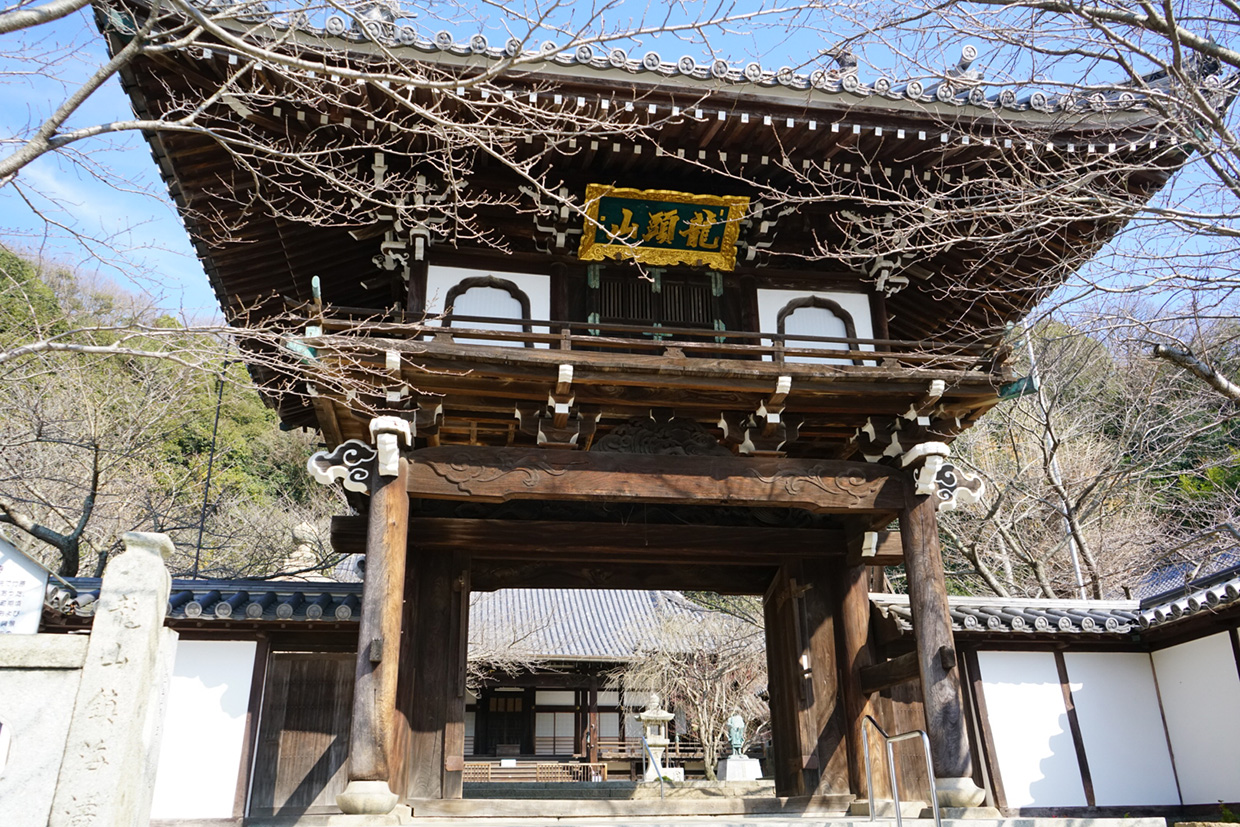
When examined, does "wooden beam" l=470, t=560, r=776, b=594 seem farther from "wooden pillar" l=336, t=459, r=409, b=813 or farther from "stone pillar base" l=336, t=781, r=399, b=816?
"stone pillar base" l=336, t=781, r=399, b=816

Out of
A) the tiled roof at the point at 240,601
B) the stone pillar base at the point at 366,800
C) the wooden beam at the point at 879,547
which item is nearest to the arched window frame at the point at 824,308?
the wooden beam at the point at 879,547

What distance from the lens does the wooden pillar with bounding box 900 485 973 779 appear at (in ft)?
23.9

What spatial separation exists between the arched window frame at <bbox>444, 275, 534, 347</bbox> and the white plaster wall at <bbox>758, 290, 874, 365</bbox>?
7.97ft

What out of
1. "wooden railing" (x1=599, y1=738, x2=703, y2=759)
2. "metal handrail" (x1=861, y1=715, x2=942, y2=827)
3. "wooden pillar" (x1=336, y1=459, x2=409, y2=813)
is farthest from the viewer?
"wooden railing" (x1=599, y1=738, x2=703, y2=759)

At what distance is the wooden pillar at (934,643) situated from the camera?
7277 millimetres

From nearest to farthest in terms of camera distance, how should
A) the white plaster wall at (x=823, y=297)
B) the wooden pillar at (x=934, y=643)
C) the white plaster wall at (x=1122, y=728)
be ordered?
the wooden pillar at (x=934, y=643)
the white plaster wall at (x=823, y=297)
the white plaster wall at (x=1122, y=728)

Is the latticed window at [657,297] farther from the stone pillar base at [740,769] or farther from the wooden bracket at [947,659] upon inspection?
the stone pillar base at [740,769]

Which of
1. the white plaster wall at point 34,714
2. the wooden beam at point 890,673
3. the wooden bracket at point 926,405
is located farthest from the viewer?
the wooden beam at point 890,673

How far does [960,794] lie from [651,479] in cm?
361

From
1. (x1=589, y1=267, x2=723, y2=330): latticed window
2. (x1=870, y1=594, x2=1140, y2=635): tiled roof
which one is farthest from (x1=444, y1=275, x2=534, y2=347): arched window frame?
(x1=870, y1=594, x2=1140, y2=635): tiled roof

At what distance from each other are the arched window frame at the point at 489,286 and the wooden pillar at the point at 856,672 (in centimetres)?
448

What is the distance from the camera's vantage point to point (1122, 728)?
997cm

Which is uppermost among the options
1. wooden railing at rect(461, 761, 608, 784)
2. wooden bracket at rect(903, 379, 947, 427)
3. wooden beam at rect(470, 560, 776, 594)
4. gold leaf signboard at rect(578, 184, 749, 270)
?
gold leaf signboard at rect(578, 184, 749, 270)

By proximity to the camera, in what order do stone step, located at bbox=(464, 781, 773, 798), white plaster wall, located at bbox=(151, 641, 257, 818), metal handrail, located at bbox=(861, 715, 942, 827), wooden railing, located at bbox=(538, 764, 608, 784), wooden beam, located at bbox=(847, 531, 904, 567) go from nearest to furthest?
1. metal handrail, located at bbox=(861, 715, 942, 827)
2. white plaster wall, located at bbox=(151, 641, 257, 818)
3. wooden beam, located at bbox=(847, 531, 904, 567)
4. stone step, located at bbox=(464, 781, 773, 798)
5. wooden railing, located at bbox=(538, 764, 608, 784)
